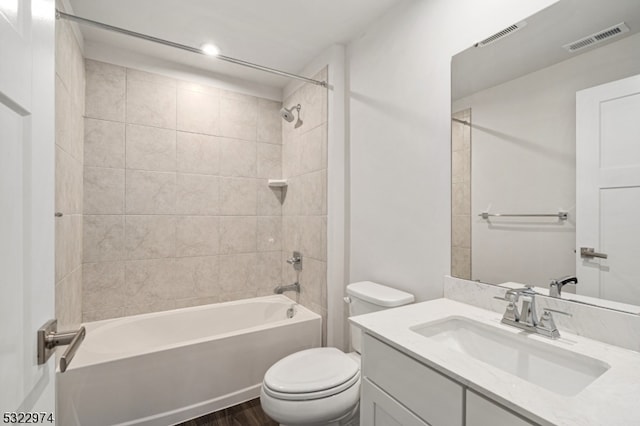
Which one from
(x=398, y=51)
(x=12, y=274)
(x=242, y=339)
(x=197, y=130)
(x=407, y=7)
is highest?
(x=407, y=7)

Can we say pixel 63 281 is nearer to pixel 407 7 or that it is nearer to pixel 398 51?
pixel 398 51

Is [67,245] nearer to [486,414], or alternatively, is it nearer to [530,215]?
[486,414]

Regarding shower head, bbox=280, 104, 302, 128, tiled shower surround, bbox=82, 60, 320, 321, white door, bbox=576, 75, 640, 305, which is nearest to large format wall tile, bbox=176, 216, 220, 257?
tiled shower surround, bbox=82, 60, 320, 321

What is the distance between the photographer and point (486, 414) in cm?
71

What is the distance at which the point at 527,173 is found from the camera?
46.5 inches

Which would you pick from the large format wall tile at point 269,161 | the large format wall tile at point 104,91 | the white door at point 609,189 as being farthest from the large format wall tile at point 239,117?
the white door at point 609,189

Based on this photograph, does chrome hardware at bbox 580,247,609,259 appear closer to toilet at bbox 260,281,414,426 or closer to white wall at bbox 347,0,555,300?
white wall at bbox 347,0,555,300

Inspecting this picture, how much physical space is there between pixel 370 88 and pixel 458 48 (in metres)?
0.63

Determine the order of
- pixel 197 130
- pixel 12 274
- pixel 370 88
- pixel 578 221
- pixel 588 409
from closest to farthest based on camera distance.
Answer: pixel 12 274
pixel 588 409
pixel 578 221
pixel 370 88
pixel 197 130

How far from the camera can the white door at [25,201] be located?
1.58 ft

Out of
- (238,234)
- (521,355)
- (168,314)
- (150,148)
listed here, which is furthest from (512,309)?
(150,148)

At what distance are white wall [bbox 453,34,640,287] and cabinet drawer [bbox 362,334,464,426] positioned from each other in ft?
2.03

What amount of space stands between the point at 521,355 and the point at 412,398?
420 millimetres

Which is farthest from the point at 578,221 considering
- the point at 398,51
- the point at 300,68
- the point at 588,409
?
the point at 300,68
